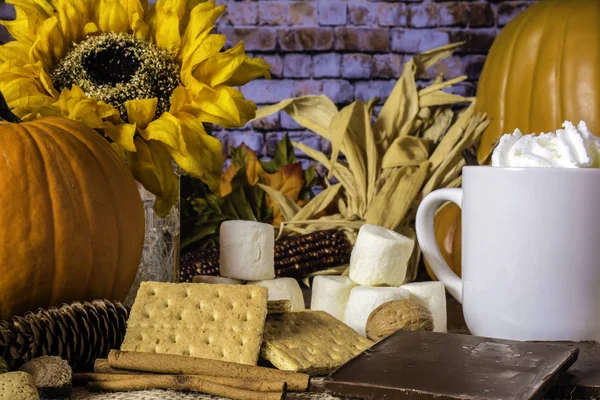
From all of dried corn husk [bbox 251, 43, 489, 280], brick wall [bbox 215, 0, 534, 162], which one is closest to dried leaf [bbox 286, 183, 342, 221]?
dried corn husk [bbox 251, 43, 489, 280]

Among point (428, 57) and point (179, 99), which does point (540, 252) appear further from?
point (428, 57)

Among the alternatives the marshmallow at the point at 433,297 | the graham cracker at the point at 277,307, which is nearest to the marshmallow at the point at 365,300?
the marshmallow at the point at 433,297

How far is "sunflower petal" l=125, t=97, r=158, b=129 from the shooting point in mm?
935

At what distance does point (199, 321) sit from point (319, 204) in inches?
27.8

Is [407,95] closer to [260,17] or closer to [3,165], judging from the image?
[260,17]

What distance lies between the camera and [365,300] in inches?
36.2

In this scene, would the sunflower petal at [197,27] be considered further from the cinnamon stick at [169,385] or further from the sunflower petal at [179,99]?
the cinnamon stick at [169,385]

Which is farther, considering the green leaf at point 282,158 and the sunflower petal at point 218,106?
the green leaf at point 282,158

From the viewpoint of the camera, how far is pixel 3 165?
798 mm

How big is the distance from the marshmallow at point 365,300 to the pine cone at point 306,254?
0.36 meters

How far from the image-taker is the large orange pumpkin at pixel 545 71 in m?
1.68

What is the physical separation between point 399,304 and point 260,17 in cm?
145

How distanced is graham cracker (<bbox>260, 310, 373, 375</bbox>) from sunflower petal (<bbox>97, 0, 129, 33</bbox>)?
47 centimetres

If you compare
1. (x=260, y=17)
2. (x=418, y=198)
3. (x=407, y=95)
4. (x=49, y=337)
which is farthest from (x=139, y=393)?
(x=260, y=17)
